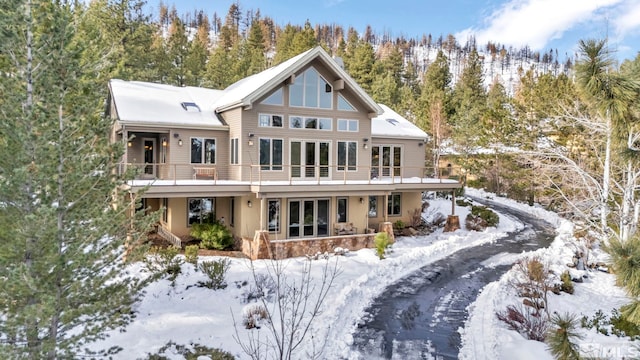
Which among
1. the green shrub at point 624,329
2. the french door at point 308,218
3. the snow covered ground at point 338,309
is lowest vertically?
the green shrub at point 624,329

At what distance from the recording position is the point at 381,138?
22.7 metres

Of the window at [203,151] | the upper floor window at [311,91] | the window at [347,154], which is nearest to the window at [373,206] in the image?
the window at [347,154]

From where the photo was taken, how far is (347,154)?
20.6m

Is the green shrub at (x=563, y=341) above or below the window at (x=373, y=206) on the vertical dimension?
above

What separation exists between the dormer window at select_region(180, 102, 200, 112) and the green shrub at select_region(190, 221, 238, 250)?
5.84 meters

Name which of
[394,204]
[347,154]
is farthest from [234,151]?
[394,204]

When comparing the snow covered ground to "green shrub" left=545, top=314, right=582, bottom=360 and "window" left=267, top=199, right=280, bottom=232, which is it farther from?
"green shrub" left=545, top=314, right=582, bottom=360

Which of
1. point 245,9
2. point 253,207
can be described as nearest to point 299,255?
point 253,207

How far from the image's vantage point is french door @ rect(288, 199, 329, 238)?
728 inches

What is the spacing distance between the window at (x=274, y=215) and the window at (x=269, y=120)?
3596mm

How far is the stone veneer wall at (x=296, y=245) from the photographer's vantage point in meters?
15.8

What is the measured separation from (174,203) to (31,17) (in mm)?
12734

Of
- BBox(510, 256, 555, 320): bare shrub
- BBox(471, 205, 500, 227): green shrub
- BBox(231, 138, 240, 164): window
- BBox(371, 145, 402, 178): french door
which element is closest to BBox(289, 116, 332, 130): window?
BBox(231, 138, 240, 164): window

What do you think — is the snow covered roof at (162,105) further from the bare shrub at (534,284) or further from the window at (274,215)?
the bare shrub at (534,284)
